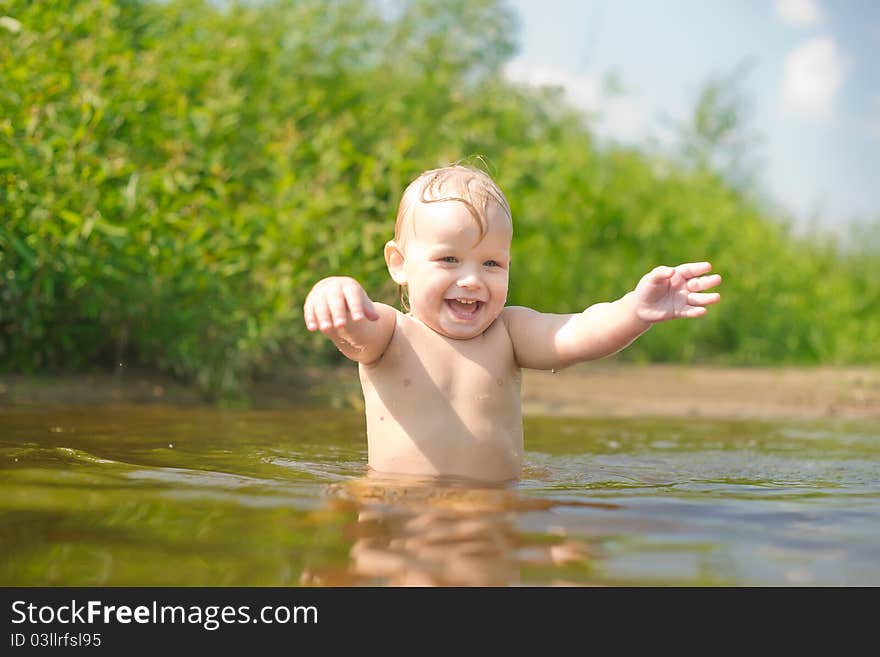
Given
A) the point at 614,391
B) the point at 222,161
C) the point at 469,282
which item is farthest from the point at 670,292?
the point at 614,391

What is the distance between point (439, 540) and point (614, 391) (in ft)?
18.0

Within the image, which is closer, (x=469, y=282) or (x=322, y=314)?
(x=322, y=314)

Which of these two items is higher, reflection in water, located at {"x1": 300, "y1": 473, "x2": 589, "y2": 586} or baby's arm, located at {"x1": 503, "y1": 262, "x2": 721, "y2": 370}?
baby's arm, located at {"x1": 503, "y1": 262, "x2": 721, "y2": 370}

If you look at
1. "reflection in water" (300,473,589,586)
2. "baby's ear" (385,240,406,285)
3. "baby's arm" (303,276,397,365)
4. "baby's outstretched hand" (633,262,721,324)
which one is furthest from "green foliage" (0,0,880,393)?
"baby's outstretched hand" (633,262,721,324)

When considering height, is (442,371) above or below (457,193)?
below

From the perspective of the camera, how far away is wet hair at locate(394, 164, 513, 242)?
123 inches

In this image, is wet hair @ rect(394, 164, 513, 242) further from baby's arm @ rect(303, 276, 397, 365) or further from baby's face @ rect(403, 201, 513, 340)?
baby's arm @ rect(303, 276, 397, 365)

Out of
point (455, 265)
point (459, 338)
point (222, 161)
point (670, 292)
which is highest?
point (222, 161)

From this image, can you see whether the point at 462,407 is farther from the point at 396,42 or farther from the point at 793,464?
the point at 396,42

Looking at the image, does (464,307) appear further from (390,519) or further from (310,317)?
(390,519)

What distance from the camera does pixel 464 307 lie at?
325 centimetres

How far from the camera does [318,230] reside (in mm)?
5918
